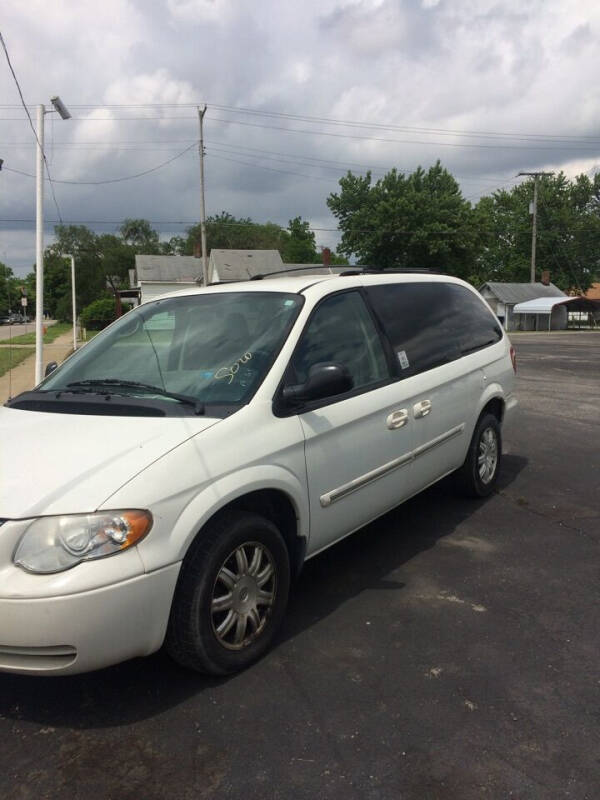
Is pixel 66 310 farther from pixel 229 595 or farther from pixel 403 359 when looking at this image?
pixel 229 595

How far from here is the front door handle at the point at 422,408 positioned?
4332mm

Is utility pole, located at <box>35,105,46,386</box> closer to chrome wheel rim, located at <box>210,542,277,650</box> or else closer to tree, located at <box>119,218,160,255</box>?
chrome wheel rim, located at <box>210,542,277,650</box>

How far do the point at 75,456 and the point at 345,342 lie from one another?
5.73 feet

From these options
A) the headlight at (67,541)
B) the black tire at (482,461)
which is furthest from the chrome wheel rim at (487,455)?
the headlight at (67,541)

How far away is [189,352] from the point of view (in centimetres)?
378

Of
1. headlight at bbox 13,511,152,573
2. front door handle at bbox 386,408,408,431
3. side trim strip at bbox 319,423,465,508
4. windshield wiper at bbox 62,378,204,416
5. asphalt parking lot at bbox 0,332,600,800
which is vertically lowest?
asphalt parking lot at bbox 0,332,600,800

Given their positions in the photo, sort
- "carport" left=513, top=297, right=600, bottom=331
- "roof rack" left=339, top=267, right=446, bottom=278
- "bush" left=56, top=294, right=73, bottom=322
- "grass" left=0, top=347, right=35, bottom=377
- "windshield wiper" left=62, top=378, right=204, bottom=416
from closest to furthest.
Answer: "windshield wiper" left=62, top=378, right=204, bottom=416, "roof rack" left=339, top=267, right=446, bottom=278, "grass" left=0, top=347, right=35, bottom=377, "carport" left=513, top=297, right=600, bottom=331, "bush" left=56, top=294, right=73, bottom=322

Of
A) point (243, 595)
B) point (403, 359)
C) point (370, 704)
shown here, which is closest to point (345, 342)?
point (403, 359)

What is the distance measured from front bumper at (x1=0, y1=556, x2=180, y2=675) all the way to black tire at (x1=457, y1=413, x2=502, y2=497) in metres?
3.19

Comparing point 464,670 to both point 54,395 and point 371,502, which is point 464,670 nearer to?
point 371,502

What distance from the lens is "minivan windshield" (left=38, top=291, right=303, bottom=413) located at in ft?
11.2

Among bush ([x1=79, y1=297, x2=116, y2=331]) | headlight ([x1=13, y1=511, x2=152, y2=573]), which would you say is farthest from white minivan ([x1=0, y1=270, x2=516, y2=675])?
bush ([x1=79, y1=297, x2=116, y2=331])

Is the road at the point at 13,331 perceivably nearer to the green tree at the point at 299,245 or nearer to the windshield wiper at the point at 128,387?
the windshield wiper at the point at 128,387

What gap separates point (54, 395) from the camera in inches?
144
